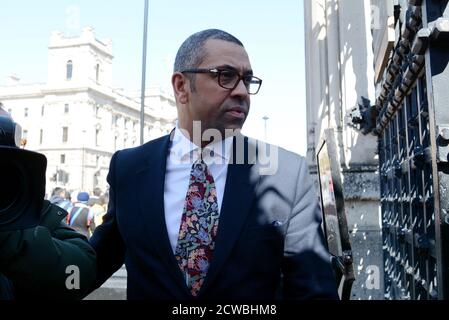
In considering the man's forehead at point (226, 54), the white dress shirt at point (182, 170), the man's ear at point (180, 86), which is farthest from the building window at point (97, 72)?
the man's forehead at point (226, 54)

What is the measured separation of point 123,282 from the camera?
634 cm

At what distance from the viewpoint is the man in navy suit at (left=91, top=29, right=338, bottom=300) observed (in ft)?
5.80

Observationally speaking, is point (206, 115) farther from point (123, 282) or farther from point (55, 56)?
point (55, 56)

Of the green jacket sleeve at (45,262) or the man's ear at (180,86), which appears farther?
the man's ear at (180,86)

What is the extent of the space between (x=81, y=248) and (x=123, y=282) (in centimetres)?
491

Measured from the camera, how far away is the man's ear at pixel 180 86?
2088mm

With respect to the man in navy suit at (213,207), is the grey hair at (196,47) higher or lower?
higher

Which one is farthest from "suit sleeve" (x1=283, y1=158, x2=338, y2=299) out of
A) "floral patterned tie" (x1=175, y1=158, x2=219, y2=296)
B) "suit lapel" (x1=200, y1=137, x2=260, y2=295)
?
"floral patterned tie" (x1=175, y1=158, x2=219, y2=296)

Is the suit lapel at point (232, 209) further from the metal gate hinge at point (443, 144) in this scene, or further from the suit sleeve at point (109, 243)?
the metal gate hinge at point (443, 144)

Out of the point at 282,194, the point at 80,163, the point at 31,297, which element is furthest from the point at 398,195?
the point at 80,163

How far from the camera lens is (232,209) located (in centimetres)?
183

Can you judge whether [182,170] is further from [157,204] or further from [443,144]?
[443,144]

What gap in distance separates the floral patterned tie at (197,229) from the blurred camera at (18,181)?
0.66 metres
